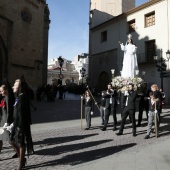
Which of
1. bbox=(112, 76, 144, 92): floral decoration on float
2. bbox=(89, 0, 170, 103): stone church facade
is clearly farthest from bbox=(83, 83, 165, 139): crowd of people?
bbox=(89, 0, 170, 103): stone church facade

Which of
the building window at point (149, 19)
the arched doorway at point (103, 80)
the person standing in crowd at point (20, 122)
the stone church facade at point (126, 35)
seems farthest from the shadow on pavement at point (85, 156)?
the arched doorway at point (103, 80)

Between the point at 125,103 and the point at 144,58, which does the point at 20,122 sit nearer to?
the point at 125,103

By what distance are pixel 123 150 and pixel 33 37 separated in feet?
67.9

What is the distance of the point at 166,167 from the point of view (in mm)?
5785

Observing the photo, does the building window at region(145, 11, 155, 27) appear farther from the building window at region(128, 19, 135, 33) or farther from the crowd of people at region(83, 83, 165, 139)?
the crowd of people at region(83, 83, 165, 139)

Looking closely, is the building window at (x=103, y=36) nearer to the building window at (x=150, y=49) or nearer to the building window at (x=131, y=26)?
the building window at (x=131, y=26)

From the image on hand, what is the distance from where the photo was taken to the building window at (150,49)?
97.2 feet

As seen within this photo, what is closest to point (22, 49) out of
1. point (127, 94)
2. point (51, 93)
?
point (51, 93)

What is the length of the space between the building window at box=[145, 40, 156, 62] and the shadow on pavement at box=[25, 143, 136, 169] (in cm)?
2307

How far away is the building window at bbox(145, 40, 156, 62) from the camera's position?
2964 centimetres

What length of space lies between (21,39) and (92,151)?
19.4m

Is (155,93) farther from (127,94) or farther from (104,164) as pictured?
(104,164)

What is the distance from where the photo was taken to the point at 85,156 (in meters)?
6.78

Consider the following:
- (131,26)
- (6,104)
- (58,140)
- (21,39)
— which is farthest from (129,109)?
(131,26)
